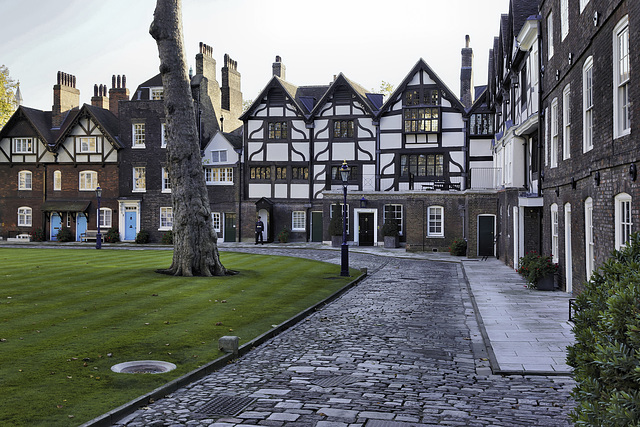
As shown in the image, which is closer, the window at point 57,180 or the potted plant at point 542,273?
the potted plant at point 542,273

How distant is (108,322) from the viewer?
12141 millimetres

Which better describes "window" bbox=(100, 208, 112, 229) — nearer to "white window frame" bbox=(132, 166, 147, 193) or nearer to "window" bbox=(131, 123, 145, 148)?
"white window frame" bbox=(132, 166, 147, 193)

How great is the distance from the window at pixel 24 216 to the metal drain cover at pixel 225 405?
45.5 meters

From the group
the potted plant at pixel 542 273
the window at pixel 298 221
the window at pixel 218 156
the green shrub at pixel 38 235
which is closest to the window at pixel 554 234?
the potted plant at pixel 542 273

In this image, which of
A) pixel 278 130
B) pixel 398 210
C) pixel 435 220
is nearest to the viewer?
pixel 435 220

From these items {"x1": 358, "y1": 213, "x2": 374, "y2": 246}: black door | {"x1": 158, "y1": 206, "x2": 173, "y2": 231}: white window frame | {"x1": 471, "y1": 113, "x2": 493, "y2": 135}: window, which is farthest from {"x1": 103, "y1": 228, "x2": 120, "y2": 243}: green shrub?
{"x1": 471, "y1": 113, "x2": 493, "y2": 135}: window

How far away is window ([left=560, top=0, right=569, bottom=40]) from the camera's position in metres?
16.5

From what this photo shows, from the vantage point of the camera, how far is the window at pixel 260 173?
4384 centimetres

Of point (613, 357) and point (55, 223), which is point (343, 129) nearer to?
point (55, 223)

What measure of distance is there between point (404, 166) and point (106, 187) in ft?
76.6

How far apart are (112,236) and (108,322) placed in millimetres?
34780

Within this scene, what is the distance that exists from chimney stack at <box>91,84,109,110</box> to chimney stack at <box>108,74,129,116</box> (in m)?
1.34

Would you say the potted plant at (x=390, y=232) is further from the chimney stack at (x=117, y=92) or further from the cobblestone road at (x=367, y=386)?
the chimney stack at (x=117, y=92)

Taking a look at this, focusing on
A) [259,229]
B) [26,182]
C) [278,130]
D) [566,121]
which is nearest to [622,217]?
[566,121]
